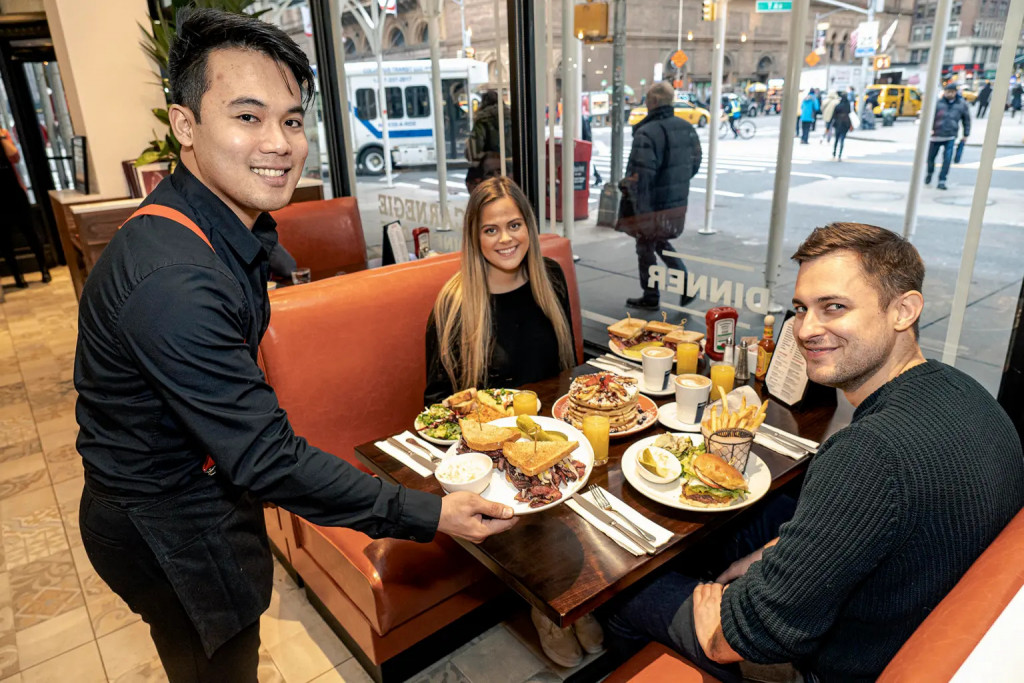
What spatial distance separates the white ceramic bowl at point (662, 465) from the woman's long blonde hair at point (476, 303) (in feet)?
2.74

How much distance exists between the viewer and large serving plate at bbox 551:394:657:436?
1765 millimetres

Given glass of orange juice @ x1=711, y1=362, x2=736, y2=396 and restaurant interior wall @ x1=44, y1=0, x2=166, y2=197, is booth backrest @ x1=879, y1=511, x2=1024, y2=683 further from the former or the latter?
restaurant interior wall @ x1=44, y1=0, x2=166, y2=197

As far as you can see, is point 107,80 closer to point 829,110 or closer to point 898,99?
point 829,110

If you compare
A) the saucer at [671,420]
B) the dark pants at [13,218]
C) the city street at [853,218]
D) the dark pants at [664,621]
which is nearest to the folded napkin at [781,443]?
the saucer at [671,420]

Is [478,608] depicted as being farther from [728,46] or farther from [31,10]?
[31,10]

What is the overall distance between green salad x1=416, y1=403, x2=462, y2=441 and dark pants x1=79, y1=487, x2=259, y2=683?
65cm

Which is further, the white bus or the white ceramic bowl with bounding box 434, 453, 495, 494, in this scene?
the white bus

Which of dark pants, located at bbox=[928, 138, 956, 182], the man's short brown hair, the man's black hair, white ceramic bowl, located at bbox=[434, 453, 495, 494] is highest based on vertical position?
the man's black hair

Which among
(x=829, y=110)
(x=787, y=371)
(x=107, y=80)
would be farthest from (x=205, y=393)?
(x=107, y=80)

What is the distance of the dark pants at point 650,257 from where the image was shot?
335 centimetres

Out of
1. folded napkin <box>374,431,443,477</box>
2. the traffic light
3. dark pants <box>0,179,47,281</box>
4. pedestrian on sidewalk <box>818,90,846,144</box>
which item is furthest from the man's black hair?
dark pants <box>0,179,47,281</box>

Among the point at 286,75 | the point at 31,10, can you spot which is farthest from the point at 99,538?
the point at 31,10

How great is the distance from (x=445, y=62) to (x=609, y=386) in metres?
3.32

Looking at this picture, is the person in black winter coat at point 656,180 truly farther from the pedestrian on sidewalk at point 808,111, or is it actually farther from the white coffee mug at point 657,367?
the white coffee mug at point 657,367
